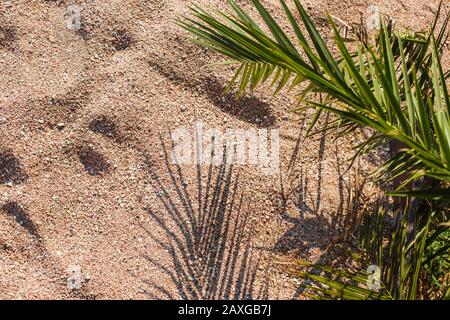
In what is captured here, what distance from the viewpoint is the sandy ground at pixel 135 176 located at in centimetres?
233

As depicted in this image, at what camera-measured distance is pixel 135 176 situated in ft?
7.90

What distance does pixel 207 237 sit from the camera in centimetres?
236

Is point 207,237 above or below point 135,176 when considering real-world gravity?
below

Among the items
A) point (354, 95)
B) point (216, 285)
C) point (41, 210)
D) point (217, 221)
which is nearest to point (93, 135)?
point (41, 210)

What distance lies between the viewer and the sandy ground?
233 cm

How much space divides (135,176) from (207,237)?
42cm

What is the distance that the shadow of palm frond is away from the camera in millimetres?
2318

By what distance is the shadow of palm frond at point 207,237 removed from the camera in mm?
2318

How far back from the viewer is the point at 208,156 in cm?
243

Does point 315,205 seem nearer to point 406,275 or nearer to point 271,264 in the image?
point 271,264
